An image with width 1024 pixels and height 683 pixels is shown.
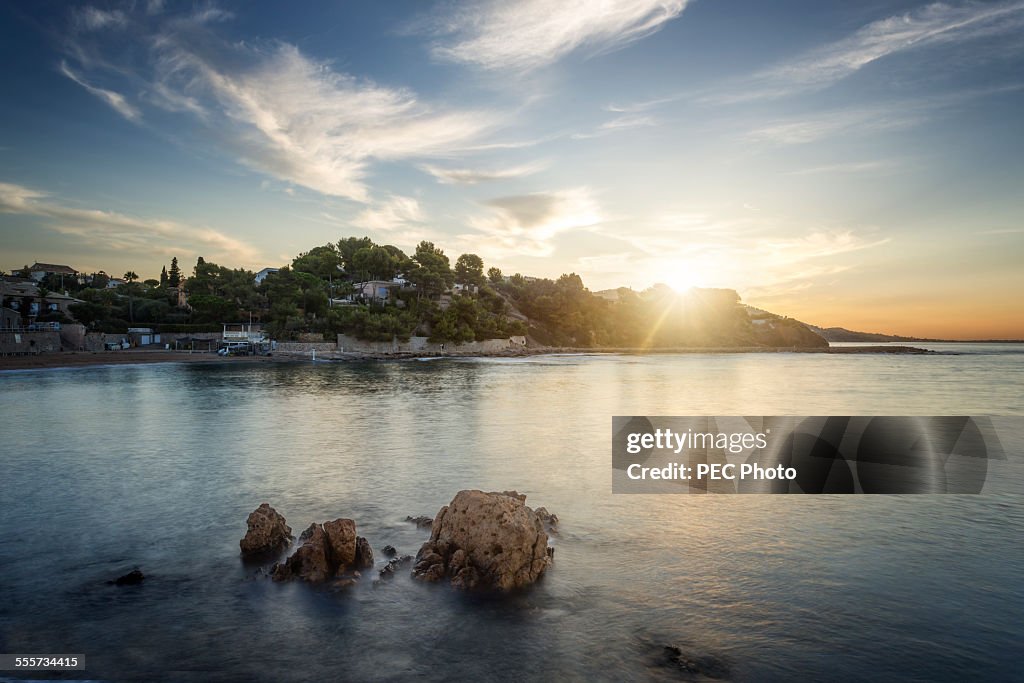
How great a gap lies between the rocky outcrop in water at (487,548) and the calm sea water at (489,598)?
12.5 inches

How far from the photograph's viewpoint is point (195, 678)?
6652 millimetres

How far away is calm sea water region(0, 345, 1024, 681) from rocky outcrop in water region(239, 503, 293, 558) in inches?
12.2

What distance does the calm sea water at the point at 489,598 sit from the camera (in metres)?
7.12

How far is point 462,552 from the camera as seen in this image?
30.0ft

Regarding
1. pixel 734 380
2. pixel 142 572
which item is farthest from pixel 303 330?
pixel 142 572

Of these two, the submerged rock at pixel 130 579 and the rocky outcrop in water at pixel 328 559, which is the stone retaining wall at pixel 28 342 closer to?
the submerged rock at pixel 130 579

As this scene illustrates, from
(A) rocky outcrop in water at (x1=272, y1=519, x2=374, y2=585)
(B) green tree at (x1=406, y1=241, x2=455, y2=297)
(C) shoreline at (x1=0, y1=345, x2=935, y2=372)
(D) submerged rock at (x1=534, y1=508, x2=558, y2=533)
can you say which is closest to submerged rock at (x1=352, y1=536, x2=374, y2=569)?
(A) rocky outcrop in water at (x1=272, y1=519, x2=374, y2=585)

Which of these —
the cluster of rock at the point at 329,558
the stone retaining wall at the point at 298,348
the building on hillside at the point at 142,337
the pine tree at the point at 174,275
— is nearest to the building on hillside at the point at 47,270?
the pine tree at the point at 174,275

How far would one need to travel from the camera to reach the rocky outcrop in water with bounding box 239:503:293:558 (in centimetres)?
1033

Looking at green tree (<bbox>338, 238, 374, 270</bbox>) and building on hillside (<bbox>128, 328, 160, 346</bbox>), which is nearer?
building on hillside (<bbox>128, 328, 160, 346</bbox>)

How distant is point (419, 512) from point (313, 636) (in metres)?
5.57

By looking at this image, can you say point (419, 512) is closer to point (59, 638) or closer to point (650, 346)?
point (59, 638)

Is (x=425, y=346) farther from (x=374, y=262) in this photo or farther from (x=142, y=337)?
(x=142, y=337)

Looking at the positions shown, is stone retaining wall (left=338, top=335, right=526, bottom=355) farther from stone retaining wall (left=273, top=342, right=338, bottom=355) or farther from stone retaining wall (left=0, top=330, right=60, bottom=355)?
stone retaining wall (left=0, top=330, right=60, bottom=355)
